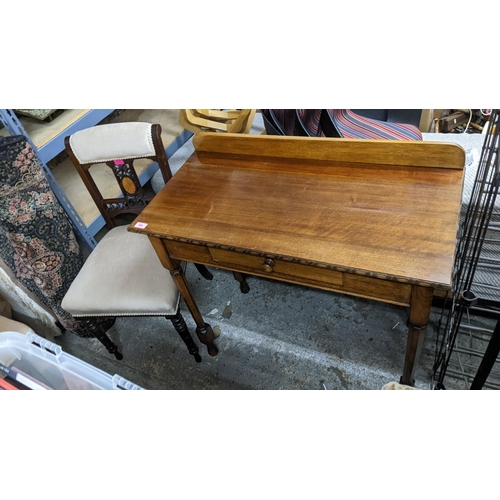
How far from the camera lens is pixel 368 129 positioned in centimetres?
163

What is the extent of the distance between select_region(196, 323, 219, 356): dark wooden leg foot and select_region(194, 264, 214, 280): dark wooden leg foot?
14.7 inches

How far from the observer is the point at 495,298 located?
134 cm

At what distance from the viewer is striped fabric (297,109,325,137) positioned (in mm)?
1586

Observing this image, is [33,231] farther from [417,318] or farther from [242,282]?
[417,318]

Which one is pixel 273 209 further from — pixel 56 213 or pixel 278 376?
pixel 56 213

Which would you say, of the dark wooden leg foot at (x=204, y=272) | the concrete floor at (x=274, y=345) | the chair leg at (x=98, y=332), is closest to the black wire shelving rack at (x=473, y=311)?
the concrete floor at (x=274, y=345)

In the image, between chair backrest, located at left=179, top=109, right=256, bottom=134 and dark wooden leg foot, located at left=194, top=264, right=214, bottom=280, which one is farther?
chair backrest, located at left=179, top=109, right=256, bottom=134

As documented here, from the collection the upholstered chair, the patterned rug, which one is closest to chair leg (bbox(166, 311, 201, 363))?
the upholstered chair

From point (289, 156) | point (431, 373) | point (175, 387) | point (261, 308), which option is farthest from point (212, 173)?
point (431, 373)

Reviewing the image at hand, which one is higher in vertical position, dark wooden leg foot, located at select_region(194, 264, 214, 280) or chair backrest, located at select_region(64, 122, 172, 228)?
chair backrest, located at select_region(64, 122, 172, 228)

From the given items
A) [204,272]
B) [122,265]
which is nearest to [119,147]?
[122,265]

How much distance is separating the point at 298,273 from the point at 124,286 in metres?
0.66

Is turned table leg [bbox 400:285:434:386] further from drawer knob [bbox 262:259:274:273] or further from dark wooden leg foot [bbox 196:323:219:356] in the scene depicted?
dark wooden leg foot [bbox 196:323:219:356]

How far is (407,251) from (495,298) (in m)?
0.75
